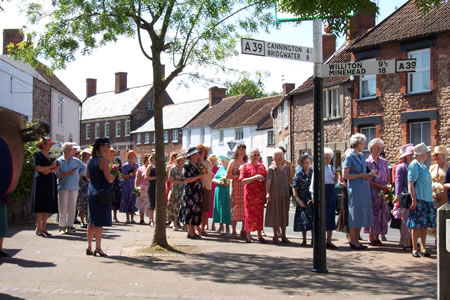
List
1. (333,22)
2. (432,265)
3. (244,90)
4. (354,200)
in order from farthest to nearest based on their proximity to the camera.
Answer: (244,90) → (354,200) → (432,265) → (333,22)

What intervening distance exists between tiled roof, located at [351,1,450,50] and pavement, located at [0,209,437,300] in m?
17.9

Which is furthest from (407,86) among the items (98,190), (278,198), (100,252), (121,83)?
(121,83)

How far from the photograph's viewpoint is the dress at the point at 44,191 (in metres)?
12.0

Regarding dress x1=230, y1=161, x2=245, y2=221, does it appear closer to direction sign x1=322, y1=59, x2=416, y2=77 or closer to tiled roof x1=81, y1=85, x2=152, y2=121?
direction sign x1=322, y1=59, x2=416, y2=77

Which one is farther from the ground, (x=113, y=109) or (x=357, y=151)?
(x=113, y=109)

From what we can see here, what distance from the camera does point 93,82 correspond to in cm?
9238

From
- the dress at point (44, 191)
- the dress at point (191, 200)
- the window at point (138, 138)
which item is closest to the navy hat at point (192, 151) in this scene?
the dress at point (191, 200)

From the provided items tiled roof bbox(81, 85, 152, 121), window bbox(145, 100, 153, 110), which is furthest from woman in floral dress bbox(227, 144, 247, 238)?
window bbox(145, 100, 153, 110)

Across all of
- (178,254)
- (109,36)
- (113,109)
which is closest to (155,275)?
(178,254)

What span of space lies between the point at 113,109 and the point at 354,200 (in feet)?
247

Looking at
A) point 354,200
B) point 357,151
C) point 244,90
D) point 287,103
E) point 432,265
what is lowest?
point 432,265

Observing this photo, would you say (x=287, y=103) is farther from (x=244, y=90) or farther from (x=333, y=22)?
(x=333, y=22)

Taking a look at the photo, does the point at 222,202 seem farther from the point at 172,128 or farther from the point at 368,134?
the point at 172,128

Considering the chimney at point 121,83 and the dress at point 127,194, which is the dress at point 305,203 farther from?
the chimney at point 121,83
